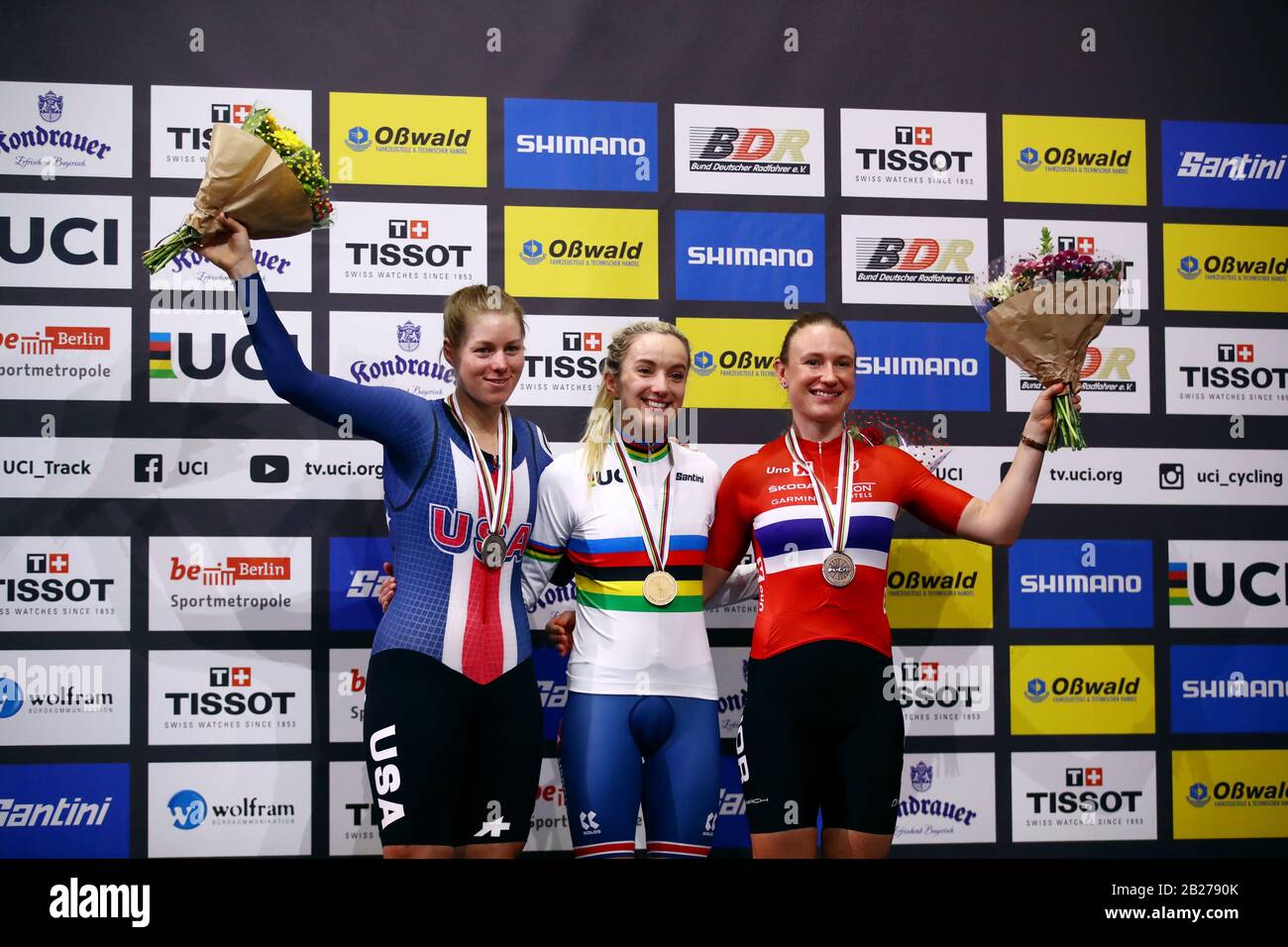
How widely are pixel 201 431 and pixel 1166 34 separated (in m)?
3.91

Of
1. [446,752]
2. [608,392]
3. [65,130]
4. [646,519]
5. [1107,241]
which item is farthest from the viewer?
[1107,241]

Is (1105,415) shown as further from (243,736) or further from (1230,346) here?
(243,736)

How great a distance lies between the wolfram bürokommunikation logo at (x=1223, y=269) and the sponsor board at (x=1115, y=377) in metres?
0.24

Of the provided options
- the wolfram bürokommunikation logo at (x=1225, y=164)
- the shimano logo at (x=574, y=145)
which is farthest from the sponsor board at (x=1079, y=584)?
the shimano logo at (x=574, y=145)

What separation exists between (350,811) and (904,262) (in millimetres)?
2797

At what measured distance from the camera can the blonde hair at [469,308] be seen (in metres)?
2.94

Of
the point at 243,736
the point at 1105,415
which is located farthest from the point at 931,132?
the point at 243,736

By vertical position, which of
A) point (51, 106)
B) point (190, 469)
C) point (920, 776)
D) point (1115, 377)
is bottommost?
point (920, 776)

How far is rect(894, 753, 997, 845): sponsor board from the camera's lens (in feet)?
12.2

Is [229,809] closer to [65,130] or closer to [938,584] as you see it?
[65,130]

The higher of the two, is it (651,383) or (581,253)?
(581,253)

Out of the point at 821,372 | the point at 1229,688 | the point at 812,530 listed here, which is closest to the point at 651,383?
the point at 821,372

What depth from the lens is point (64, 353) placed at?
3.56 metres

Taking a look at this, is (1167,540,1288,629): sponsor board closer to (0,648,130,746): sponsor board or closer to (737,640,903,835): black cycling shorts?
(737,640,903,835): black cycling shorts
